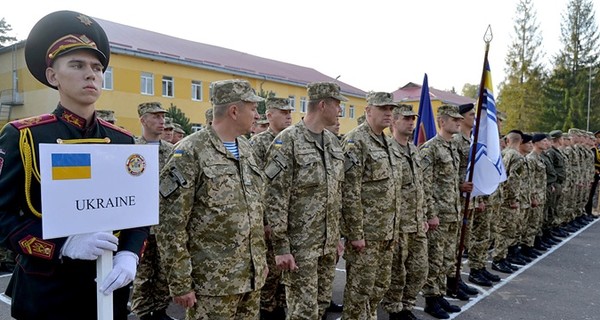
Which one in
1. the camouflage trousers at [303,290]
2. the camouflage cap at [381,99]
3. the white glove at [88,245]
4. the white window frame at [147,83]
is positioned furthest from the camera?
the white window frame at [147,83]

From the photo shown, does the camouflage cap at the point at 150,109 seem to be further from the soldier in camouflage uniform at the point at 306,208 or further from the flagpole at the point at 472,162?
the flagpole at the point at 472,162

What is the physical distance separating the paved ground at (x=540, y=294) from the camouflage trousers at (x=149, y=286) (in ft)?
1.52

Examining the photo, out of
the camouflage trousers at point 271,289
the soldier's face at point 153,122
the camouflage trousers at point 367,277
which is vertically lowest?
the camouflage trousers at point 271,289

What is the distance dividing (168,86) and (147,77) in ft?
4.38

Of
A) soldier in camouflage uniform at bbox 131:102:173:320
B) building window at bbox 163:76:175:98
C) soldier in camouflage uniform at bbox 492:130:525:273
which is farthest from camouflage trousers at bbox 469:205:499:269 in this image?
building window at bbox 163:76:175:98

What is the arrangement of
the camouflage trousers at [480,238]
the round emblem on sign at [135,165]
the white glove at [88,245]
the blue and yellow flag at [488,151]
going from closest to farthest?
the white glove at [88,245], the round emblem on sign at [135,165], the blue and yellow flag at [488,151], the camouflage trousers at [480,238]

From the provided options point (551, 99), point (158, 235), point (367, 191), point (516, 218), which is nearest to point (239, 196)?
point (158, 235)

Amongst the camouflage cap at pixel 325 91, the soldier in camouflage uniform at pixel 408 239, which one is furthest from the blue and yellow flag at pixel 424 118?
the camouflage cap at pixel 325 91

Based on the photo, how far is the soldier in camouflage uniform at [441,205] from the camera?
463 cm

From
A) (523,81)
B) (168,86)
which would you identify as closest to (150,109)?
(168,86)

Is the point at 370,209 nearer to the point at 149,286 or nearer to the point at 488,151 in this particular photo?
the point at 488,151

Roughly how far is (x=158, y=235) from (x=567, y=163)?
32.1 feet

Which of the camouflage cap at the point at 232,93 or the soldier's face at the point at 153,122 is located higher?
the camouflage cap at the point at 232,93

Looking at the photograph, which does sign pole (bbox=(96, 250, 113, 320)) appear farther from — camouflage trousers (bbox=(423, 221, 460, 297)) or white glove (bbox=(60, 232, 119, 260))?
camouflage trousers (bbox=(423, 221, 460, 297))
